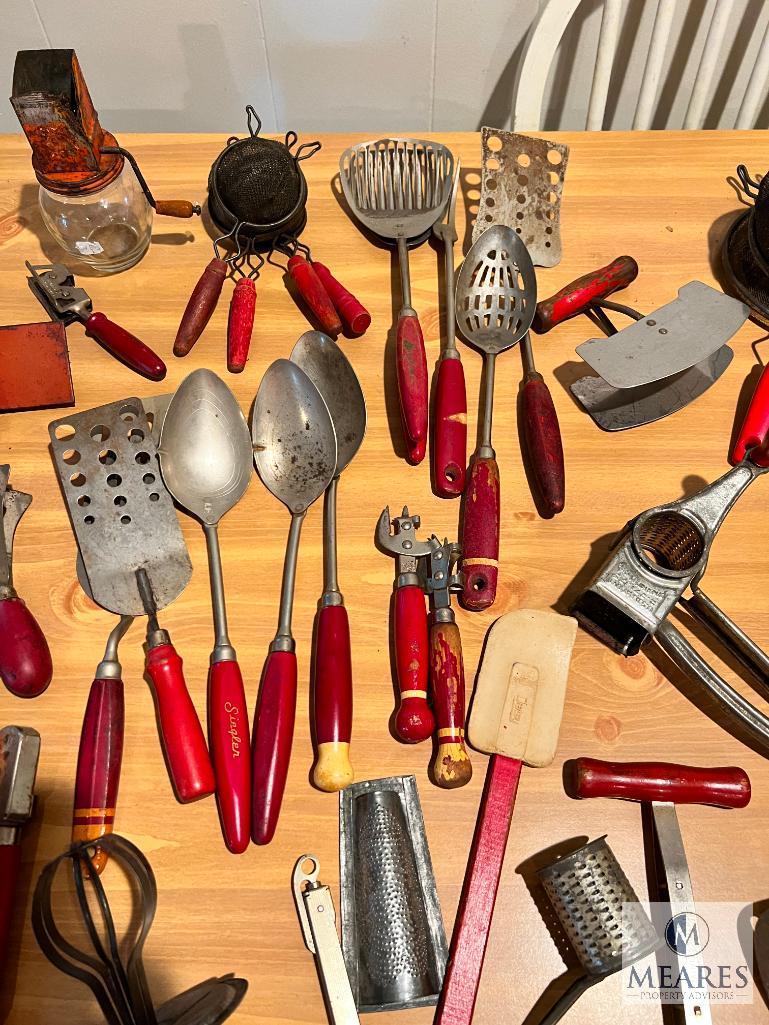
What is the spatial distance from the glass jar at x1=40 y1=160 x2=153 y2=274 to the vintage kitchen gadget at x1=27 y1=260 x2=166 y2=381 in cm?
4

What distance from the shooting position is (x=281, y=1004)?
525 mm

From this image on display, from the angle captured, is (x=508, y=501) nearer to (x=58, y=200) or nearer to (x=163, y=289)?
(x=163, y=289)

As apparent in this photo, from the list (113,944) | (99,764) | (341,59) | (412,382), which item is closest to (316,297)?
(412,382)

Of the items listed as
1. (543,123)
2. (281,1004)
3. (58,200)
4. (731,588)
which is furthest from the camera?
(543,123)

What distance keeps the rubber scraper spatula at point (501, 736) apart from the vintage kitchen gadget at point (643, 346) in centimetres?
23

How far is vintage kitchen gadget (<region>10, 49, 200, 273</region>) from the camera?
658 millimetres

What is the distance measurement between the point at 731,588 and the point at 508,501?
213 millimetres

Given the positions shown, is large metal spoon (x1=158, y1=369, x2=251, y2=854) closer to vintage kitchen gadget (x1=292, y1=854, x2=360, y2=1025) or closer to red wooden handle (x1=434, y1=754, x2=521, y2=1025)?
vintage kitchen gadget (x1=292, y1=854, x2=360, y2=1025)

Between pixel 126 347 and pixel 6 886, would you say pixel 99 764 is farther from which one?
pixel 126 347

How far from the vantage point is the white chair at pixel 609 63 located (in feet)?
3.18

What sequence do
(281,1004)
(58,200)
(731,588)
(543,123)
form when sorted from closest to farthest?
(281,1004), (731,588), (58,200), (543,123)

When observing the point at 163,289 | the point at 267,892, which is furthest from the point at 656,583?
the point at 163,289

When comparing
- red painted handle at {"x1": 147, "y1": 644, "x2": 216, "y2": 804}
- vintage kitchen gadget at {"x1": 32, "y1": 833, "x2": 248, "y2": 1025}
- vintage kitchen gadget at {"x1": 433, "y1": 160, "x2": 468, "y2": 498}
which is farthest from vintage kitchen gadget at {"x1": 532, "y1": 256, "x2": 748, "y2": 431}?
vintage kitchen gadget at {"x1": 32, "y1": 833, "x2": 248, "y2": 1025}

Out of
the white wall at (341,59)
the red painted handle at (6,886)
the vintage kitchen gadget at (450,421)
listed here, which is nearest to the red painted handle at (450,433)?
the vintage kitchen gadget at (450,421)
